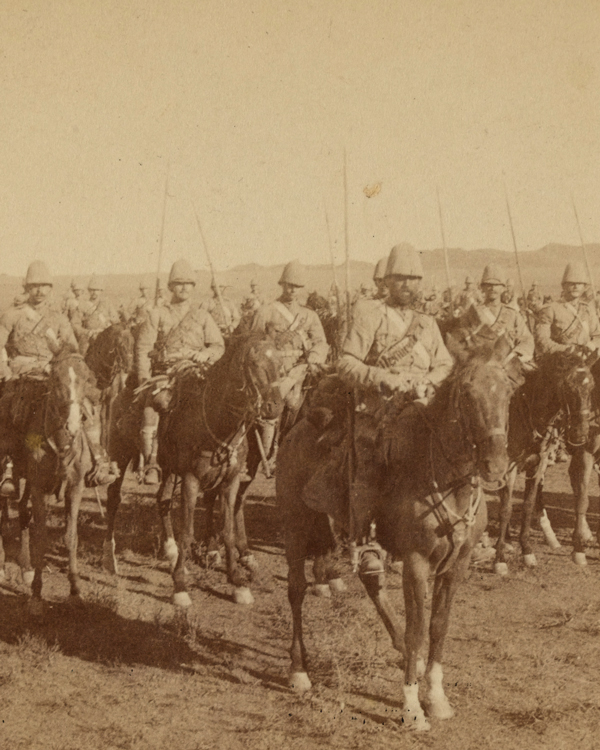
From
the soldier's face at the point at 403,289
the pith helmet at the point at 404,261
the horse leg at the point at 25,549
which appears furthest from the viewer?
the horse leg at the point at 25,549

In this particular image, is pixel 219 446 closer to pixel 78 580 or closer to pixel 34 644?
pixel 78 580

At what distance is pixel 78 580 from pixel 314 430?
3818mm

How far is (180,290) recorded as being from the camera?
11523mm

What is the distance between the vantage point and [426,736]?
242 inches

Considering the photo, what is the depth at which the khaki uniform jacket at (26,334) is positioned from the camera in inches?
401

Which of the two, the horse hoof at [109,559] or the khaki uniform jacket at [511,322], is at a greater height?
the khaki uniform jacket at [511,322]

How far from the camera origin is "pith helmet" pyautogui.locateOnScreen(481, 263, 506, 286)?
11.8 metres

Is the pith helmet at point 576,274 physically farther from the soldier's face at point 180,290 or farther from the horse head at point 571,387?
the soldier's face at point 180,290

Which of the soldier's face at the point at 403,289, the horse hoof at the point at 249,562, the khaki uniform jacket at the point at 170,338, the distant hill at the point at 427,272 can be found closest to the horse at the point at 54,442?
the khaki uniform jacket at the point at 170,338

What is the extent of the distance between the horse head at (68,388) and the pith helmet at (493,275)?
6.08 meters

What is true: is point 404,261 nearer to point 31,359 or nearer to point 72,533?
point 72,533

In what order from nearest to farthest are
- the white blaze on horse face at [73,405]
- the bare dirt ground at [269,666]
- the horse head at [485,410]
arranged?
the horse head at [485,410] < the bare dirt ground at [269,666] < the white blaze on horse face at [73,405]

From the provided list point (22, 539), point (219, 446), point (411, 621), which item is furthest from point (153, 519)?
point (411, 621)

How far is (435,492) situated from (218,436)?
3.92 m
